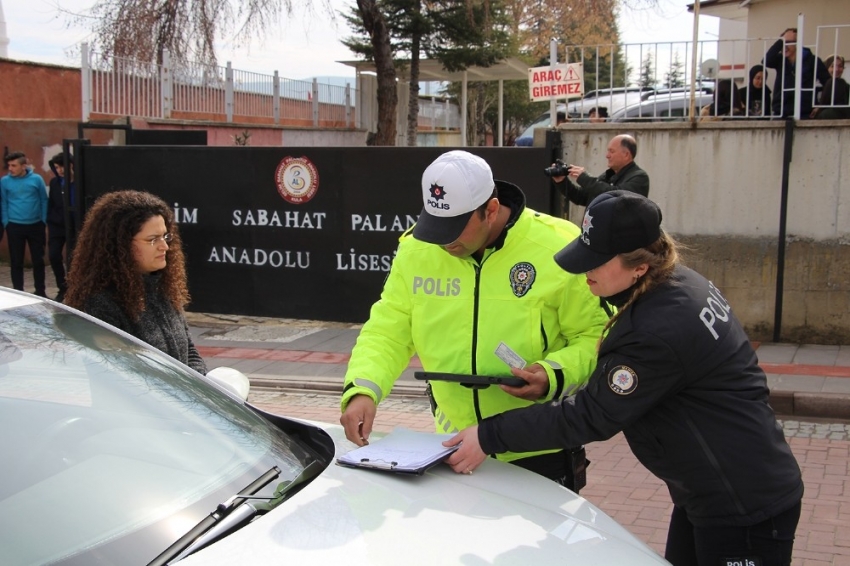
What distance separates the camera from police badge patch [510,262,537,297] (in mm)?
2824

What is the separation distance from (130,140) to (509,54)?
12480 millimetres

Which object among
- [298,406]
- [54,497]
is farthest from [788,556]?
[298,406]

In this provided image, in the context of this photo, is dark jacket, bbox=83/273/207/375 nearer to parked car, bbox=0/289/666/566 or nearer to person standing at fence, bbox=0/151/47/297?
parked car, bbox=0/289/666/566

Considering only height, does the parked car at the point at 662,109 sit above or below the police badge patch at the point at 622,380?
above

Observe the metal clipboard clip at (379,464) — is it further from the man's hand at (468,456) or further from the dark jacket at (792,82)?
the dark jacket at (792,82)

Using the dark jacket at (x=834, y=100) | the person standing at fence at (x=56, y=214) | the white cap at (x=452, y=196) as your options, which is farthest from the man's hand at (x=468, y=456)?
the person standing at fence at (x=56, y=214)

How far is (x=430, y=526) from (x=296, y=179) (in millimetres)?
7867

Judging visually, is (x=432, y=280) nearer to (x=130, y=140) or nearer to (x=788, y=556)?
(x=788, y=556)

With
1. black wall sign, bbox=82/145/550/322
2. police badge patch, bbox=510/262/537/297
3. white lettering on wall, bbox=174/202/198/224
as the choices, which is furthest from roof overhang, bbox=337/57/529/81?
police badge patch, bbox=510/262/537/297

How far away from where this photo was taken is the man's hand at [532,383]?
8.75ft

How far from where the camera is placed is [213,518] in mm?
2197

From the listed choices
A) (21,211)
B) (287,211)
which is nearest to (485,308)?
(287,211)

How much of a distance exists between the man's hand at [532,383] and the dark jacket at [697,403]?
0.68 feet

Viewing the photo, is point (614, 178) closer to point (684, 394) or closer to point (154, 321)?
point (154, 321)
